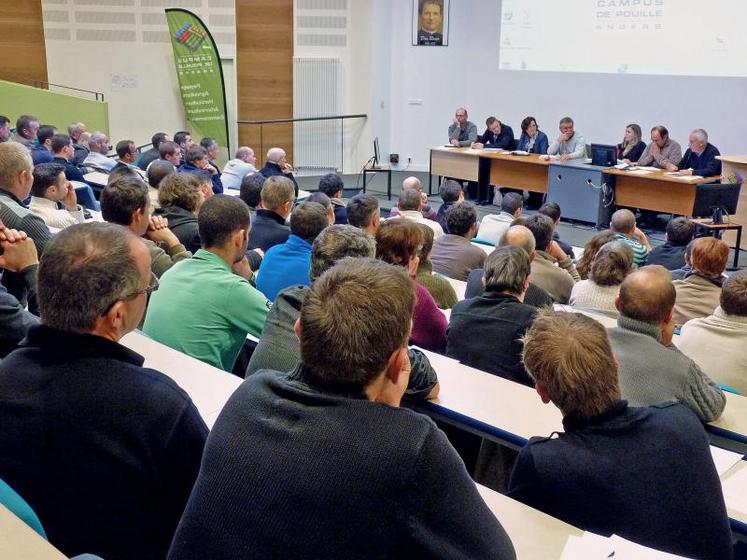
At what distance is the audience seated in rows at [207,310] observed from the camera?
9.58ft

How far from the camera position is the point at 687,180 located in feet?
26.0

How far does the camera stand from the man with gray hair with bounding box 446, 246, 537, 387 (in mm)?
2914

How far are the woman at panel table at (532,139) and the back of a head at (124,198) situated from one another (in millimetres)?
7359

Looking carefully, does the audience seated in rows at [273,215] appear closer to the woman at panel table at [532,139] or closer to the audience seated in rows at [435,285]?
the audience seated in rows at [435,285]

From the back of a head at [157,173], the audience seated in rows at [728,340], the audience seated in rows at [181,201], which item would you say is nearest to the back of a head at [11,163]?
the audience seated in rows at [181,201]

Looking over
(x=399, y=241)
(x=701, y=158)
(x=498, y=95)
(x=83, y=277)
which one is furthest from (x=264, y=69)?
(x=83, y=277)

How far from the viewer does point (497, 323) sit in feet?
9.64

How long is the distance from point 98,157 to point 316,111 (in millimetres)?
4472

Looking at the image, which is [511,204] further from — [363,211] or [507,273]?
[507,273]

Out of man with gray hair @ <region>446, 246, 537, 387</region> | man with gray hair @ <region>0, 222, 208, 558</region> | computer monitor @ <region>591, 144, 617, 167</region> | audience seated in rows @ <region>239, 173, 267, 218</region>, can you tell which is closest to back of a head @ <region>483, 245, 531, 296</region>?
man with gray hair @ <region>446, 246, 537, 387</region>

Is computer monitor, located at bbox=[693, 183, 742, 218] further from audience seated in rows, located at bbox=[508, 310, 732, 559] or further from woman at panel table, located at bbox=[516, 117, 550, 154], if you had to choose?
audience seated in rows, located at bbox=[508, 310, 732, 559]

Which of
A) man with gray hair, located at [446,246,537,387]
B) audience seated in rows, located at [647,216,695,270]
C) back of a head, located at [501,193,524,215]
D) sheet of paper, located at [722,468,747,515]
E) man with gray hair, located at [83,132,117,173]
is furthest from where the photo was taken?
man with gray hair, located at [83,132,117,173]

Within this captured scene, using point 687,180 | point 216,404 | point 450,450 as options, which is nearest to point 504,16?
point 687,180

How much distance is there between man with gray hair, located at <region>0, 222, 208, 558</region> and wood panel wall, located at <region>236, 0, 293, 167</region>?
10.8 metres
